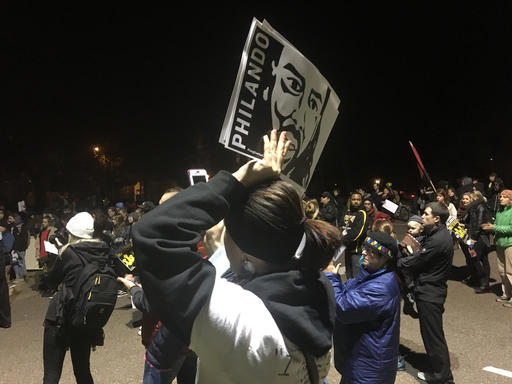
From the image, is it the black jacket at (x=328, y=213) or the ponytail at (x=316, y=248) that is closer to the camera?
the ponytail at (x=316, y=248)

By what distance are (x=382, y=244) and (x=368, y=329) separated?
26.6 inches

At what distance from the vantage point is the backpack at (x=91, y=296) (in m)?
3.16

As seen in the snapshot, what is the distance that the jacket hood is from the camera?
1.15m

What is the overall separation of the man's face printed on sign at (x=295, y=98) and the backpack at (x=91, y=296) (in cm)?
216

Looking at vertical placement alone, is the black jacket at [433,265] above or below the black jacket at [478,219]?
above

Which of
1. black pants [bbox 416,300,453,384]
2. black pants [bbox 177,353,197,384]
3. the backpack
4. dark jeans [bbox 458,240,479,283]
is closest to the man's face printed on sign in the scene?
black pants [bbox 177,353,197,384]

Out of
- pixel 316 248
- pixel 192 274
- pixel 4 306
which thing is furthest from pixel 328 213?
pixel 192 274

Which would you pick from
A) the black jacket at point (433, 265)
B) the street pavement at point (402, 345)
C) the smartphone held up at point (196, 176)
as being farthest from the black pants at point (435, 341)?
the smartphone held up at point (196, 176)

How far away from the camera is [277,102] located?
6.54ft

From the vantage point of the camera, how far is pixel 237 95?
180 cm

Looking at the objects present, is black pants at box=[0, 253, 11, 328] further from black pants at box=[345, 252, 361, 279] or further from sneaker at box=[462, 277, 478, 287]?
sneaker at box=[462, 277, 478, 287]

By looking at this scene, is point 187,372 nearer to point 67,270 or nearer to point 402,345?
point 67,270

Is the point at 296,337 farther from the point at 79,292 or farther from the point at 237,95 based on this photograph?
the point at 79,292

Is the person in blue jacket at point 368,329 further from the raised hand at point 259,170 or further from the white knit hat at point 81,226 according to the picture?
the white knit hat at point 81,226
